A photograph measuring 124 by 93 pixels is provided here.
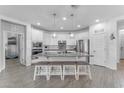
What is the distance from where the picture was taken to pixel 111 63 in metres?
5.83

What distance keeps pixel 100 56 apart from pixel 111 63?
0.88m

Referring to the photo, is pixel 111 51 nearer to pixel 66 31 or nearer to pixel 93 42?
pixel 93 42

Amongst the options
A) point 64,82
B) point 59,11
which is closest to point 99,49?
point 59,11

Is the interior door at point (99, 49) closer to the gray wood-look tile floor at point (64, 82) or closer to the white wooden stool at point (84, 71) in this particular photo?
the white wooden stool at point (84, 71)

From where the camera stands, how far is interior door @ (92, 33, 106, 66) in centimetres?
639

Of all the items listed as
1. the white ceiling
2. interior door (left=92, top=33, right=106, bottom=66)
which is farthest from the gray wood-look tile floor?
the white ceiling

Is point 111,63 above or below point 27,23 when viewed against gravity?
below

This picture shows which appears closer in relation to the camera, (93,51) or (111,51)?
(111,51)

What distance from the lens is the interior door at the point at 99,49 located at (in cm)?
639

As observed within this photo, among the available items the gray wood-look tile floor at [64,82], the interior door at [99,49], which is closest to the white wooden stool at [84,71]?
the gray wood-look tile floor at [64,82]

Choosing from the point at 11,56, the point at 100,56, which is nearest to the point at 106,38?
the point at 100,56

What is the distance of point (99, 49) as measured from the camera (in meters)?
6.65

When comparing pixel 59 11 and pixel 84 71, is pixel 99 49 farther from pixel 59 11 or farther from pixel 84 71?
pixel 59 11
